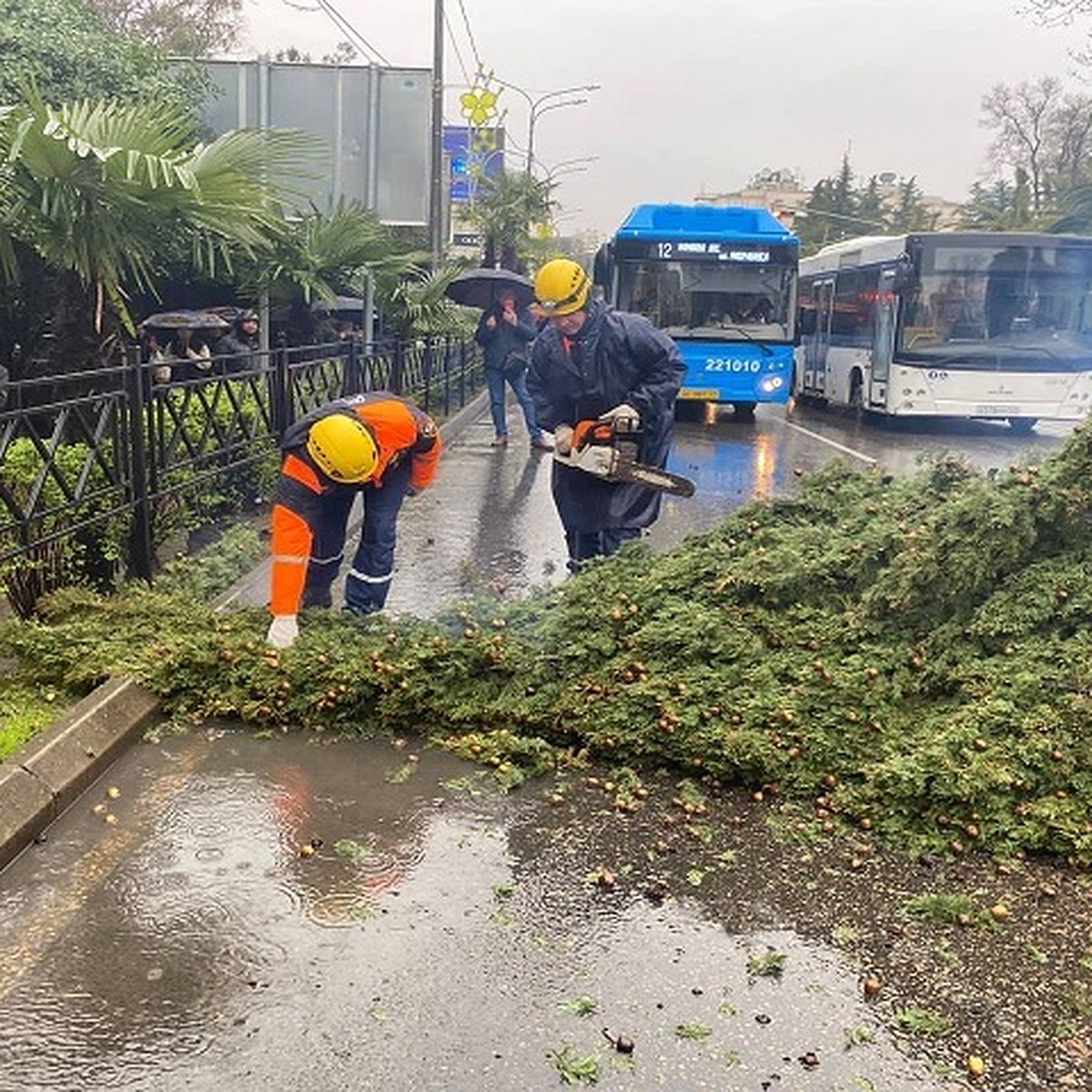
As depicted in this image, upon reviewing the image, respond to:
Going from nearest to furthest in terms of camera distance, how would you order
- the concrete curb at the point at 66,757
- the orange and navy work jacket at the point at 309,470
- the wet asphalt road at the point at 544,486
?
1. the concrete curb at the point at 66,757
2. the orange and navy work jacket at the point at 309,470
3. the wet asphalt road at the point at 544,486

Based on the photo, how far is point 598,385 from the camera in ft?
19.4

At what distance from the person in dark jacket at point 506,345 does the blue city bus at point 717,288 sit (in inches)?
137

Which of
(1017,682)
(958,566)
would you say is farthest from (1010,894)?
(958,566)

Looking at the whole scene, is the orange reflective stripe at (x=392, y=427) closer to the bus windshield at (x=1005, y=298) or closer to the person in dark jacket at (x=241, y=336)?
the person in dark jacket at (x=241, y=336)

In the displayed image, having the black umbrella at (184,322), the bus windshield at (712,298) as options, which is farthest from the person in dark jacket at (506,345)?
the bus windshield at (712,298)

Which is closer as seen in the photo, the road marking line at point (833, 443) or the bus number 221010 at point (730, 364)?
the road marking line at point (833, 443)

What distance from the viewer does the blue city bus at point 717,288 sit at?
15797mm

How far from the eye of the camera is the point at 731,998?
112 inches

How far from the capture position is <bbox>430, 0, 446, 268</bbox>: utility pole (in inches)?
635

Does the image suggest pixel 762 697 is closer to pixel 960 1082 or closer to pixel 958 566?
pixel 958 566

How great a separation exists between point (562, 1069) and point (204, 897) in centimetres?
124

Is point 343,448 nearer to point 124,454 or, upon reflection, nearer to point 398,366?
point 124,454

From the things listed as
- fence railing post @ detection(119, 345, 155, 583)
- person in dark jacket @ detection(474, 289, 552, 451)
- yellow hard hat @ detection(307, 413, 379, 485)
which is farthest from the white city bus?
yellow hard hat @ detection(307, 413, 379, 485)

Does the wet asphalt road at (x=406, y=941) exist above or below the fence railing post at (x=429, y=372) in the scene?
below
